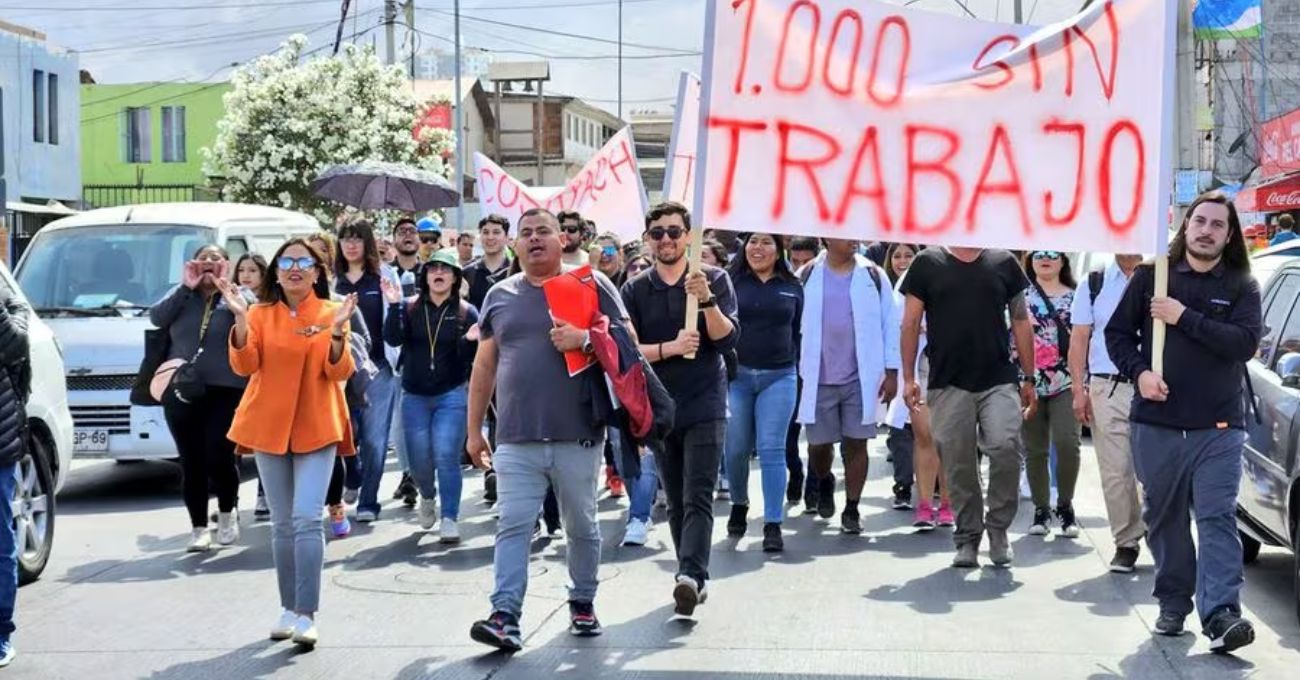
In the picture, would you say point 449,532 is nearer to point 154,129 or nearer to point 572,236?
point 572,236

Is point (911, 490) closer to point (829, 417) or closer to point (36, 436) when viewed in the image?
point (829, 417)

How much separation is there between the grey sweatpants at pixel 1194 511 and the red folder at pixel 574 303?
243 cm

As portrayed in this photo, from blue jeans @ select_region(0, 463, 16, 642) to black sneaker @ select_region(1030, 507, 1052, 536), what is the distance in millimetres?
6124

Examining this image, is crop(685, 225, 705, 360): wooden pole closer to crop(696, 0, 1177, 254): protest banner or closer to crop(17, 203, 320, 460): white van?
crop(696, 0, 1177, 254): protest banner

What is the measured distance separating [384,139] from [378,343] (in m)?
32.7

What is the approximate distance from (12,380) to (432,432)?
4.01 m

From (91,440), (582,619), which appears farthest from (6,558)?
(91,440)

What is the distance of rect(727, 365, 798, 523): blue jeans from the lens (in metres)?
→ 10.6

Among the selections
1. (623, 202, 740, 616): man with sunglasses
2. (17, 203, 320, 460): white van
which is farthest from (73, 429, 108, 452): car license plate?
(623, 202, 740, 616): man with sunglasses

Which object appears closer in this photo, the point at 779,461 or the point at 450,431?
the point at 779,461

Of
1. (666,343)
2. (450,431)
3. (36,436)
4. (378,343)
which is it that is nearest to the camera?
(666,343)

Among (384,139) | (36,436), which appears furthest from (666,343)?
(384,139)

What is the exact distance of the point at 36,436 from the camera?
10125 millimetres

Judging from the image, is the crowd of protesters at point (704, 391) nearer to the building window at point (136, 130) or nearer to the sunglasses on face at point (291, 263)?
the sunglasses on face at point (291, 263)
